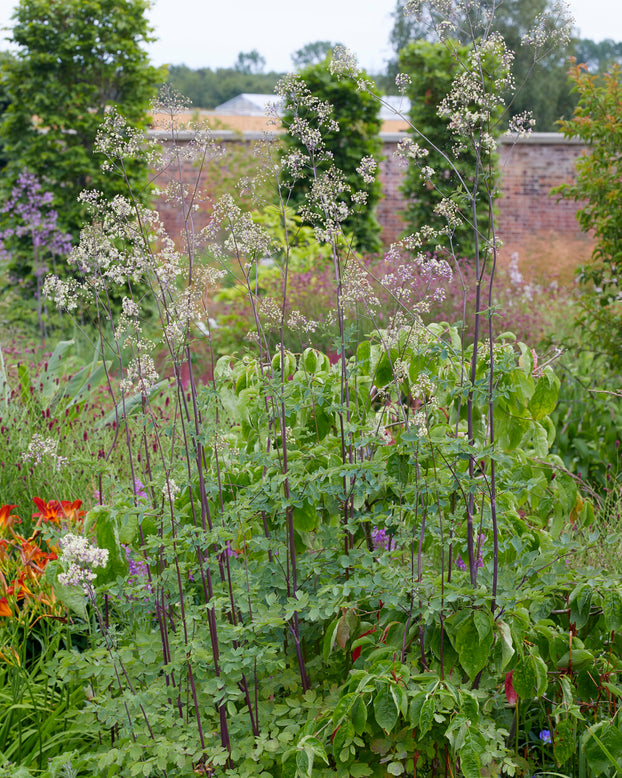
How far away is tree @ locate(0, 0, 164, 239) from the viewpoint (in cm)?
907

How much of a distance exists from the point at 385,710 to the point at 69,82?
9782 millimetres

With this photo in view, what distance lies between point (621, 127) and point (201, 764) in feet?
14.1

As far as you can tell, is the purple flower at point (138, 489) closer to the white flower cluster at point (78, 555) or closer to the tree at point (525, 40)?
the white flower cluster at point (78, 555)

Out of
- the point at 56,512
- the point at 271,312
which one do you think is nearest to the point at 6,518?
the point at 56,512

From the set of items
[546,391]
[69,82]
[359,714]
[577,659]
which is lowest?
[577,659]

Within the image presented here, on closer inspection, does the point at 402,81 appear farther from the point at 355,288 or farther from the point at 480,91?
the point at 355,288

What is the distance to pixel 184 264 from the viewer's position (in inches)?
79.9

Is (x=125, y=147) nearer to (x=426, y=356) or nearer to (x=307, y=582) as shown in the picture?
(x=426, y=356)

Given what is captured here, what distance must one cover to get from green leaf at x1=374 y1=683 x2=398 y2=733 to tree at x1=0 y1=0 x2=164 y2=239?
8.43 metres

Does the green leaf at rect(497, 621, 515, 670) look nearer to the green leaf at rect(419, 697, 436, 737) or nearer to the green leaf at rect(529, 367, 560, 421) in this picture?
the green leaf at rect(419, 697, 436, 737)

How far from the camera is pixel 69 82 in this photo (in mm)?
9430

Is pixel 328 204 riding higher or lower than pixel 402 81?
lower

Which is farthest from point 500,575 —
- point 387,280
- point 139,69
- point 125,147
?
point 139,69

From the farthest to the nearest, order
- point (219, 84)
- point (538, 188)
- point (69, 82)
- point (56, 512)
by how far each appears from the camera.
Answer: point (219, 84), point (538, 188), point (69, 82), point (56, 512)
